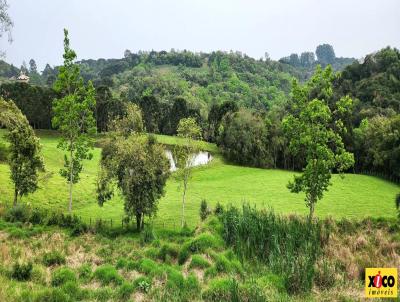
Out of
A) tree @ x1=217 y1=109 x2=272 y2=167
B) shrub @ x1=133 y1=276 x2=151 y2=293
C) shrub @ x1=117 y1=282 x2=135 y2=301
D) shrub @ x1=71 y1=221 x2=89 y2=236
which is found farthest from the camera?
tree @ x1=217 y1=109 x2=272 y2=167

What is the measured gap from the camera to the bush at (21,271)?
1677cm

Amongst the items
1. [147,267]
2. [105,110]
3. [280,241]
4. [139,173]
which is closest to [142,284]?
[147,267]

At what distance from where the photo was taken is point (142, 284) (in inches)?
656

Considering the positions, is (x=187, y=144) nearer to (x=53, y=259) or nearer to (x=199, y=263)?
(x=199, y=263)

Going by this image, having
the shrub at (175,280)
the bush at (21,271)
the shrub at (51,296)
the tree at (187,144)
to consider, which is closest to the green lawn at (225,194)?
the tree at (187,144)

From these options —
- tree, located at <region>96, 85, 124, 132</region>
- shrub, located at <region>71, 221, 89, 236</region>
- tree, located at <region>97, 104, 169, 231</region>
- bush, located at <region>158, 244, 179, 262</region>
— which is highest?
tree, located at <region>96, 85, 124, 132</region>

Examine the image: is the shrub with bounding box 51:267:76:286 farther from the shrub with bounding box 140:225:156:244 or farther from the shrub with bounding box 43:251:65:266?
the shrub with bounding box 140:225:156:244

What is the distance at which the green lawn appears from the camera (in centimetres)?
4227

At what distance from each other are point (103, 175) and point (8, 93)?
261 feet

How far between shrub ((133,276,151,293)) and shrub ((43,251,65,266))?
586 centimetres

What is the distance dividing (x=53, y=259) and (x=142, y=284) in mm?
6545

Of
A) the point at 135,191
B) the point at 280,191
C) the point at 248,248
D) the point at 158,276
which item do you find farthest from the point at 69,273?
the point at 280,191

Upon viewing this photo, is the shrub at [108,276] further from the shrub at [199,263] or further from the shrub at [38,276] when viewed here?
the shrub at [199,263]

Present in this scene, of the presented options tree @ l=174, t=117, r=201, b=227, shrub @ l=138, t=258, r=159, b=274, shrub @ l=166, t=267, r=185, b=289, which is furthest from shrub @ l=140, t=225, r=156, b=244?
tree @ l=174, t=117, r=201, b=227
